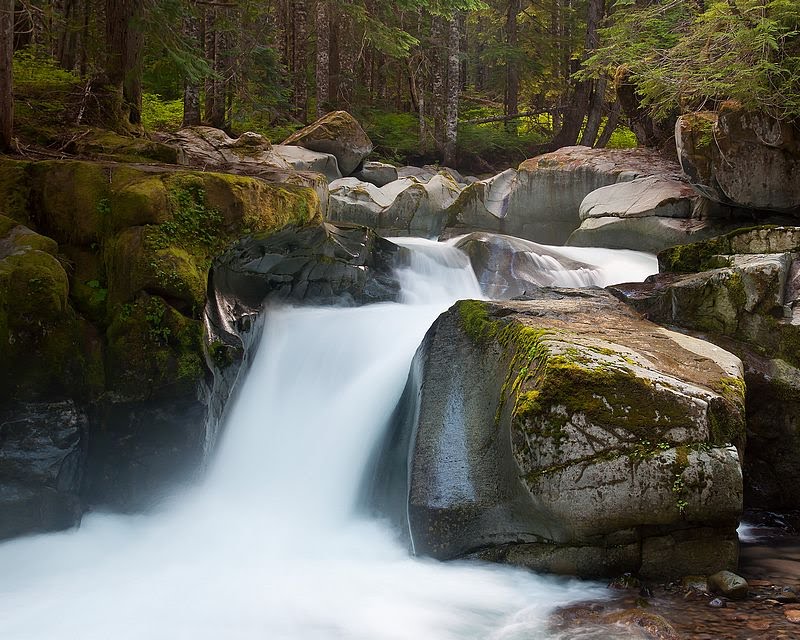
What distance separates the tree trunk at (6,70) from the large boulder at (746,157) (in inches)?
388

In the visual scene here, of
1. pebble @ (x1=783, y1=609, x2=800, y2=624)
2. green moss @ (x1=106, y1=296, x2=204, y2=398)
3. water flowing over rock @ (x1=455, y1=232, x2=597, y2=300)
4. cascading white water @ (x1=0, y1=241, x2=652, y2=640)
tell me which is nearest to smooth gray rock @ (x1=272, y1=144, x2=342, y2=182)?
water flowing over rock @ (x1=455, y1=232, x2=597, y2=300)

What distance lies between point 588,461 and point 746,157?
28.0 feet

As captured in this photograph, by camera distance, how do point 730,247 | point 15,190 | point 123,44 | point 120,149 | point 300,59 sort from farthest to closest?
point 300,59
point 123,44
point 120,149
point 730,247
point 15,190

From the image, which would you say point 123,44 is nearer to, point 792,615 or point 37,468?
point 37,468

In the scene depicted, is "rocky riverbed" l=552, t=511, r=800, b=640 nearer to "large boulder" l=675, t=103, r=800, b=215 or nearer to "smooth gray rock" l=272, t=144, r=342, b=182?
"large boulder" l=675, t=103, r=800, b=215

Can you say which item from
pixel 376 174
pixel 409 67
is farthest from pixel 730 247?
pixel 409 67

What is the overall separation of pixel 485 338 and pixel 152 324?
9.61ft

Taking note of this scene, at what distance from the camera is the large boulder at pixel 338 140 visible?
17156 mm

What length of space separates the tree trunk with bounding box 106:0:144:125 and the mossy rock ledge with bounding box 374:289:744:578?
7174mm

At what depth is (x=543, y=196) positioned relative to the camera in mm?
16062

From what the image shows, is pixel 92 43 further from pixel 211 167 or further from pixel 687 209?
pixel 687 209

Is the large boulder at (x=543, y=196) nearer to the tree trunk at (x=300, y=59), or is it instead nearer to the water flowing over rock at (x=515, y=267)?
the water flowing over rock at (x=515, y=267)

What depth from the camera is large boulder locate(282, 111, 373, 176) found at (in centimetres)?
1716

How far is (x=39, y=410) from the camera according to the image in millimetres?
5809
